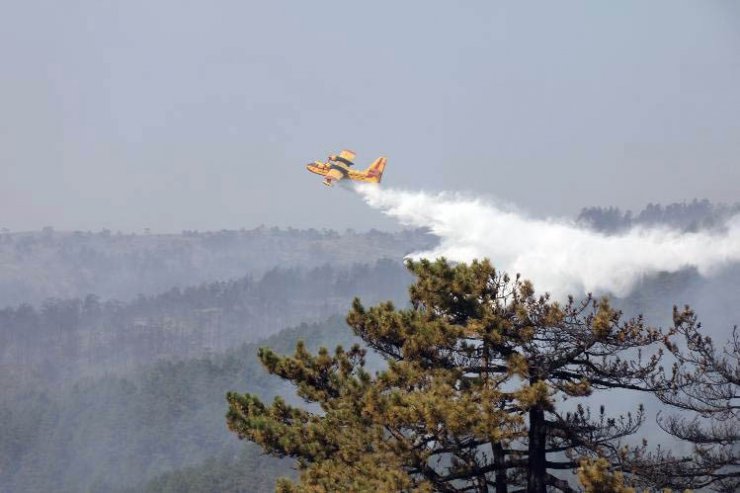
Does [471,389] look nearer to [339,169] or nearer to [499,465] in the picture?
[499,465]

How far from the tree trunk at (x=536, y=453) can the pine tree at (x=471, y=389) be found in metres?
0.02

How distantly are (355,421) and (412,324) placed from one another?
2525 mm

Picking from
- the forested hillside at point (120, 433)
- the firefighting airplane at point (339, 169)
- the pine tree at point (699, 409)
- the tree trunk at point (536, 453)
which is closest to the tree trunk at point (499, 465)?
the tree trunk at point (536, 453)

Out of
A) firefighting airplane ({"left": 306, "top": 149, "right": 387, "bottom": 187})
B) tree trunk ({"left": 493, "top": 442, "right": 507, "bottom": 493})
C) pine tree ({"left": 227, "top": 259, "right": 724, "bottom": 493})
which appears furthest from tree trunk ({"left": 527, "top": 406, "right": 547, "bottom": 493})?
firefighting airplane ({"left": 306, "top": 149, "right": 387, "bottom": 187})

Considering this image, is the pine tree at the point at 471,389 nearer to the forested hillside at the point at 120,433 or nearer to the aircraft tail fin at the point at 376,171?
the aircraft tail fin at the point at 376,171

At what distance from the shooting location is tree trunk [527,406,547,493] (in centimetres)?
1955

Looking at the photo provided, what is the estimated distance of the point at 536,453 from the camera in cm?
1970

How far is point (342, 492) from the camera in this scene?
64.7 feet

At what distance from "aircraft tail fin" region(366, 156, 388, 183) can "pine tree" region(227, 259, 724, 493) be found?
5942 centimetres

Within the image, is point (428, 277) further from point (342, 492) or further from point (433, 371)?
point (342, 492)

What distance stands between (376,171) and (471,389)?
6295cm

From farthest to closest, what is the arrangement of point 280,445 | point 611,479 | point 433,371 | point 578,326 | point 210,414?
point 210,414
point 280,445
point 433,371
point 578,326
point 611,479

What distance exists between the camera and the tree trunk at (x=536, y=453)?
19.5 metres

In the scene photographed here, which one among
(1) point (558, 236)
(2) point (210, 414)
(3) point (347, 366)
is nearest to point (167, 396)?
(2) point (210, 414)
